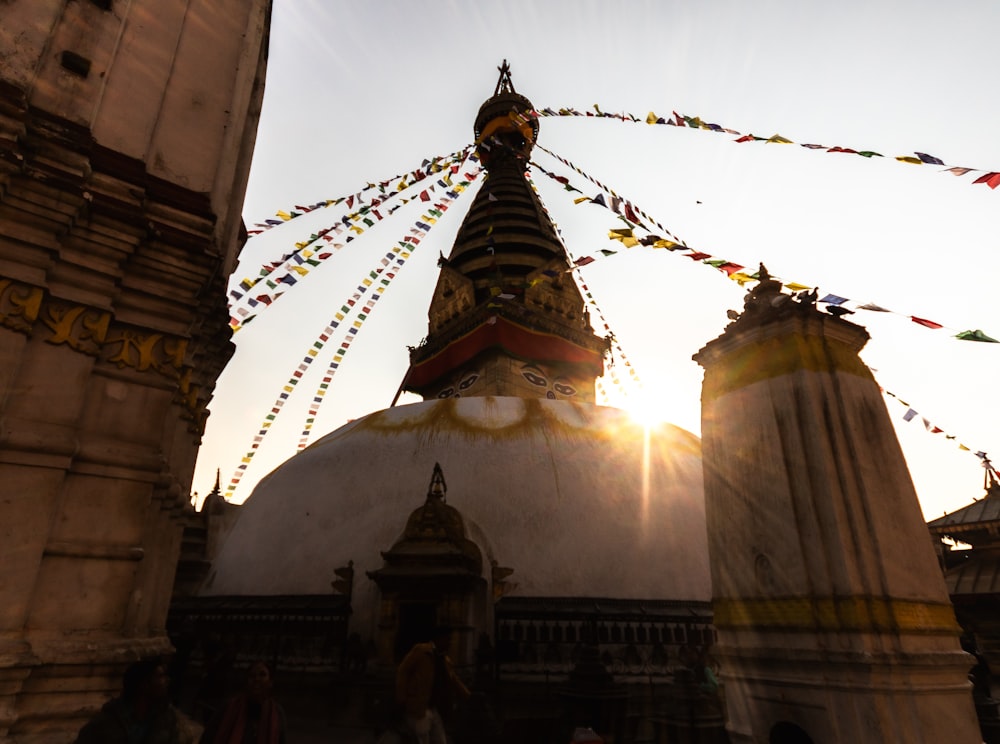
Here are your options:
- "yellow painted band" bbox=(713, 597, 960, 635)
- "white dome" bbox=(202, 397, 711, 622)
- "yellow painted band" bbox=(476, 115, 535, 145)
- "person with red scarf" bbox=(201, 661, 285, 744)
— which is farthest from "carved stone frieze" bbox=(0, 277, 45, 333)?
"yellow painted band" bbox=(476, 115, 535, 145)

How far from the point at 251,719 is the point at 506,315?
19702 mm

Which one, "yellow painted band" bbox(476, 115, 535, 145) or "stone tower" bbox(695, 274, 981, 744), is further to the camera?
A: "yellow painted band" bbox(476, 115, 535, 145)

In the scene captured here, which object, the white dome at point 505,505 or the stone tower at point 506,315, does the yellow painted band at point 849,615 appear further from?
the stone tower at point 506,315

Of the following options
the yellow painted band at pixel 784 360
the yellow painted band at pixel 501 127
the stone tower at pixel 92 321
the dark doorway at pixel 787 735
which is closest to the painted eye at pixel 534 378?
the yellow painted band at pixel 501 127

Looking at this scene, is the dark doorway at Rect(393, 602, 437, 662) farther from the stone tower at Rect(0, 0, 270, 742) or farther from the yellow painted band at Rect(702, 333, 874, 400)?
the yellow painted band at Rect(702, 333, 874, 400)

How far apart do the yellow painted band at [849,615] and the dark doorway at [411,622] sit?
590 cm

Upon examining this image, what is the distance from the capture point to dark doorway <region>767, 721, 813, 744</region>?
470 centimetres

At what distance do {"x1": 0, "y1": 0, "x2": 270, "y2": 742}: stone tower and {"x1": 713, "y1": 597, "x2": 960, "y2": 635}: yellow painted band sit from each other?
4.94 meters

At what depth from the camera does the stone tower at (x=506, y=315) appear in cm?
2205

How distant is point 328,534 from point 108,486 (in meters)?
9.29

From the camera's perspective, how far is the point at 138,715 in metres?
2.80

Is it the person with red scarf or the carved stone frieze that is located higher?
the carved stone frieze

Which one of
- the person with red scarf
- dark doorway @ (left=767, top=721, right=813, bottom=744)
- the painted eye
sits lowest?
dark doorway @ (left=767, top=721, right=813, bottom=744)

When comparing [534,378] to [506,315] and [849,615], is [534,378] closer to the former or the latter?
[506,315]
